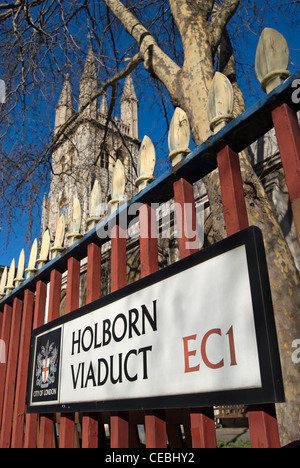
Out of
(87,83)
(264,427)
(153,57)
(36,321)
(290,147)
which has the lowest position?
(264,427)

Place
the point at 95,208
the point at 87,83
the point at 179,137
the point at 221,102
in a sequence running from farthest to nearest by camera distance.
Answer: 1. the point at 87,83
2. the point at 95,208
3. the point at 179,137
4. the point at 221,102

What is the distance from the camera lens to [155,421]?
4.30 feet

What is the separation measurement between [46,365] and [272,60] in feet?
5.88

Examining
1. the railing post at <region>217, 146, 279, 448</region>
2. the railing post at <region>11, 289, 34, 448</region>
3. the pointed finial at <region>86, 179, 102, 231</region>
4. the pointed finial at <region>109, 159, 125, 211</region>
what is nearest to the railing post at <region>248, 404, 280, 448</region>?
the railing post at <region>217, 146, 279, 448</region>

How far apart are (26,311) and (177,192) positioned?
5.32 ft

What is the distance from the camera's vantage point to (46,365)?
2000mm

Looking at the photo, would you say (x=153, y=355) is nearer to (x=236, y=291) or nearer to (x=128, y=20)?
(x=236, y=291)

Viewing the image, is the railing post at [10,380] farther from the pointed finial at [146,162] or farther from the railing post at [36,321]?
the pointed finial at [146,162]

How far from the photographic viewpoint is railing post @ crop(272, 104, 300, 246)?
3.37ft

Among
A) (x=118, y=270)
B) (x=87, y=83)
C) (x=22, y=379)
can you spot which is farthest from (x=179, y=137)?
(x=87, y=83)

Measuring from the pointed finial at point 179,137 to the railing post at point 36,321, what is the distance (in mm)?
1435

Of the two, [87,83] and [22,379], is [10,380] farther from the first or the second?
[87,83]

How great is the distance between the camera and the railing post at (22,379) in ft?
7.50

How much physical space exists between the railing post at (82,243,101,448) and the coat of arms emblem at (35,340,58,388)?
316 millimetres
